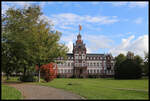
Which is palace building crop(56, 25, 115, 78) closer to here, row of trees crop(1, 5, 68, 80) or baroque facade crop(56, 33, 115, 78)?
baroque facade crop(56, 33, 115, 78)

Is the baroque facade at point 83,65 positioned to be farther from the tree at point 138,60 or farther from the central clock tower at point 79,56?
the tree at point 138,60

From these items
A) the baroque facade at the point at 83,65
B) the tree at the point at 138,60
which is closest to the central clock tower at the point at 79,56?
the baroque facade at the point at 83,65

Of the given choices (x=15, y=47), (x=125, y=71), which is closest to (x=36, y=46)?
(x=15, y=47)

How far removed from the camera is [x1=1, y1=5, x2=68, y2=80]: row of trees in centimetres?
2658

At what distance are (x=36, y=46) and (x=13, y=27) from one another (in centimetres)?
511

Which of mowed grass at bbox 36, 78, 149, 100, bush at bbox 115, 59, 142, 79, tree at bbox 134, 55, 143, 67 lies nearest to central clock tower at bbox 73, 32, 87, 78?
bush at bbox 115, 59, 142, 79

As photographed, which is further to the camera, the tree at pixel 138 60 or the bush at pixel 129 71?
the tree at pixel 138 60

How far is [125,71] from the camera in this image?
6475 centimetres

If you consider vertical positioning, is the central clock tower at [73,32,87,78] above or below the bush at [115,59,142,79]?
above

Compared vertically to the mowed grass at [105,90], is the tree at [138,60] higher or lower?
higher

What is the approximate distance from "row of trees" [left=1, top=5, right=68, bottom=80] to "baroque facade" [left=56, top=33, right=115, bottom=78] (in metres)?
46.6

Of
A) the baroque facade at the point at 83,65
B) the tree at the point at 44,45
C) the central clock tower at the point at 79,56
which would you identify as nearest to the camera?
the tree at the point at 44,45

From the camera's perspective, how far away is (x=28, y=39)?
91.5 ft

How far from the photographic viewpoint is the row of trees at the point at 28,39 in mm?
26578
